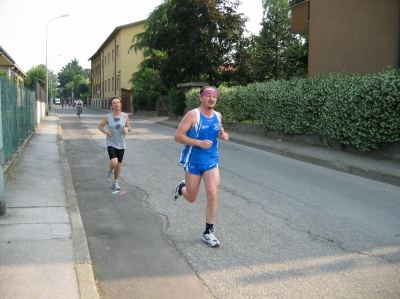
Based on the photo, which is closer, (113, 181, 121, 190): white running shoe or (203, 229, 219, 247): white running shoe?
(203, 229, 219, 247): white running shoe

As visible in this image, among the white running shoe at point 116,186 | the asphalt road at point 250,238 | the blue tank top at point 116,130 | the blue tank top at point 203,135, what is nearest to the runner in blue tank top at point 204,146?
the blue tank top at point 203,135

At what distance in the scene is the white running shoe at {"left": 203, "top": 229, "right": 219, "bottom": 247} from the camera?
4.93 m

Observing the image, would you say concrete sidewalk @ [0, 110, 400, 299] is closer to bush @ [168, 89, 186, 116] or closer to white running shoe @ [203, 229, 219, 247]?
white running shoe @ [203, 229, 219, 247]

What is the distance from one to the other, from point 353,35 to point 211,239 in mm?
13255

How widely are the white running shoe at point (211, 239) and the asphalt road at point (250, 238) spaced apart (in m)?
0.07

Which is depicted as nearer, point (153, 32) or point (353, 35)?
point (353, 35)

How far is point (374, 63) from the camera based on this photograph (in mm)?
15023

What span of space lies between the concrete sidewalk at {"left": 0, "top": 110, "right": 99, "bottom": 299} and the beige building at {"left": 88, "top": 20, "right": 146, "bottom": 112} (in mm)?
39323

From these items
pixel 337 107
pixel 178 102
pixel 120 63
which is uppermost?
pixel 120 63

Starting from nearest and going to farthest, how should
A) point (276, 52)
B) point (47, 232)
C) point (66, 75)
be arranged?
point (47, 232)
point (276, 52)
point (66, 75)

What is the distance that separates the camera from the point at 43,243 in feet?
15.7

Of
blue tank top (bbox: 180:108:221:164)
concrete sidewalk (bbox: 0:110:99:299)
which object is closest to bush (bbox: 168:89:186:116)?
concrete sidewalk (bbox: 0:110:99:299)

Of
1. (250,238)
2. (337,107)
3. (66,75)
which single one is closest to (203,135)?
(250,238)

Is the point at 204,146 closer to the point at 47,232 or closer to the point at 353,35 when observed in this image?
the point at 47,232
